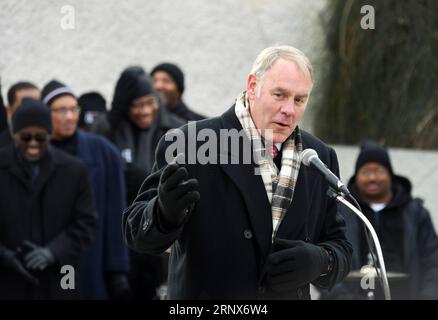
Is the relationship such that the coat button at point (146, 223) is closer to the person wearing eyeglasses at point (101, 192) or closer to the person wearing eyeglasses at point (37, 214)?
the person wearing eyeglasses at point (37, 214)

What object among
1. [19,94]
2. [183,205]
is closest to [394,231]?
[19,94]

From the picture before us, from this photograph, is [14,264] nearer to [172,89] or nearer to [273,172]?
[172,89]

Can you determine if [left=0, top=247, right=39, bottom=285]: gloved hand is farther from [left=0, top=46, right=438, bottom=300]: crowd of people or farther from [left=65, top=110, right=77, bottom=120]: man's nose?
[left=65, top=110, right=77, bottom=120]: man's nose

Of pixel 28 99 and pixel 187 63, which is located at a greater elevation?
pixel 187 63

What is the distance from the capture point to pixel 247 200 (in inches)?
176

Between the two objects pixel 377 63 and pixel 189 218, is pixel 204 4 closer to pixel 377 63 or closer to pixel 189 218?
pixel 377 63

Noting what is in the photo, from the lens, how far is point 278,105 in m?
4.43

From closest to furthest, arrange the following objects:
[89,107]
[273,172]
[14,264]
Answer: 1. [273,172]
2. [14,264]
3. [89,107]

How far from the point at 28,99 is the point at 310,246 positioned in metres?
3.69

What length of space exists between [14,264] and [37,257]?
0.14m

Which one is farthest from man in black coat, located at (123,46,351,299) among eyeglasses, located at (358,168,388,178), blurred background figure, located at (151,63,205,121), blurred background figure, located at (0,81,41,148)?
blurred background figure, located at (151,63,205,121)

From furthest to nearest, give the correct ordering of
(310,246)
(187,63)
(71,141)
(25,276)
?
(187,63), (71,141), (25,276), (310,246)

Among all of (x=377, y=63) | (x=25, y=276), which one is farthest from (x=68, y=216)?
(x=377, y=63)

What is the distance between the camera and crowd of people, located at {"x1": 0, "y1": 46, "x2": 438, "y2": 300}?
175 inches
